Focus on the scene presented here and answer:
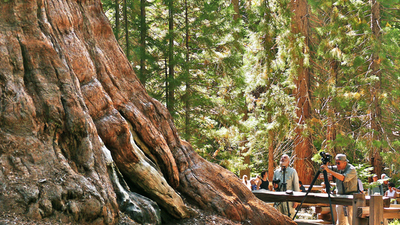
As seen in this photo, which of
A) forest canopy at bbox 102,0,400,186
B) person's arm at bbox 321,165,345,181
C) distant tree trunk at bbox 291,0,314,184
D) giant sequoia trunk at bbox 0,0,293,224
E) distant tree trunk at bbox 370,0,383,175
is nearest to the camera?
giant sequoia trunk at bbox 0,0,293,224

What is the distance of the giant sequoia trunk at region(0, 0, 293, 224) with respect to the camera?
440 cm

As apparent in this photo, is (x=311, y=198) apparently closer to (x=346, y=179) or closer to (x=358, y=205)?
(x=346, y=179)

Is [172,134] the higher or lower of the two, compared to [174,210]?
higher

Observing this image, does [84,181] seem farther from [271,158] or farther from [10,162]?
[271,158]

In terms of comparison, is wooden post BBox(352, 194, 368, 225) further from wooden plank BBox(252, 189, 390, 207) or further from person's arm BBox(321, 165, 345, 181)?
person's arm BBox(321, 165, 345, 181)

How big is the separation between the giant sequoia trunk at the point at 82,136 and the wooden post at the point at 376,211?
6.82ft

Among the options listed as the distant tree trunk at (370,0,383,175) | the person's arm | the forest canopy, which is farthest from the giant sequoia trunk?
the distant tree trunk at (370,0,383,175)

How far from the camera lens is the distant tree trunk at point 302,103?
50.7 feet

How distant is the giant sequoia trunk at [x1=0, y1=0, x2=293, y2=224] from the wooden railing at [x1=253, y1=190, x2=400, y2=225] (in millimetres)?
1185

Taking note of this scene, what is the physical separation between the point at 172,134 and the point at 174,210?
1.79 meters

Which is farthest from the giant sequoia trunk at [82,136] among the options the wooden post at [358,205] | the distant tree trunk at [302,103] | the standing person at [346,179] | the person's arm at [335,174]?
the distant tree trunk at [302,103]

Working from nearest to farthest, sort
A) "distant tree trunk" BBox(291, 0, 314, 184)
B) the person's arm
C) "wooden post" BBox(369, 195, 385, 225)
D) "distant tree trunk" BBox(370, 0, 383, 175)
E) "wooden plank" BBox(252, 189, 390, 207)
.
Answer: "wooden post" BBox(369, 195, 385, 225), the person's arm, "wooden plank" BBox(252, 189, 390, 207), "distant tree trunk" BBox(370, 0, 383, 175), "distant tree trunk" BBox(291, 0, 314, 184)

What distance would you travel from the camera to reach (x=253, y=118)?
16.4 m

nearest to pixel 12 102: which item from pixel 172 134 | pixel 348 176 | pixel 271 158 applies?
pixel 172 134
